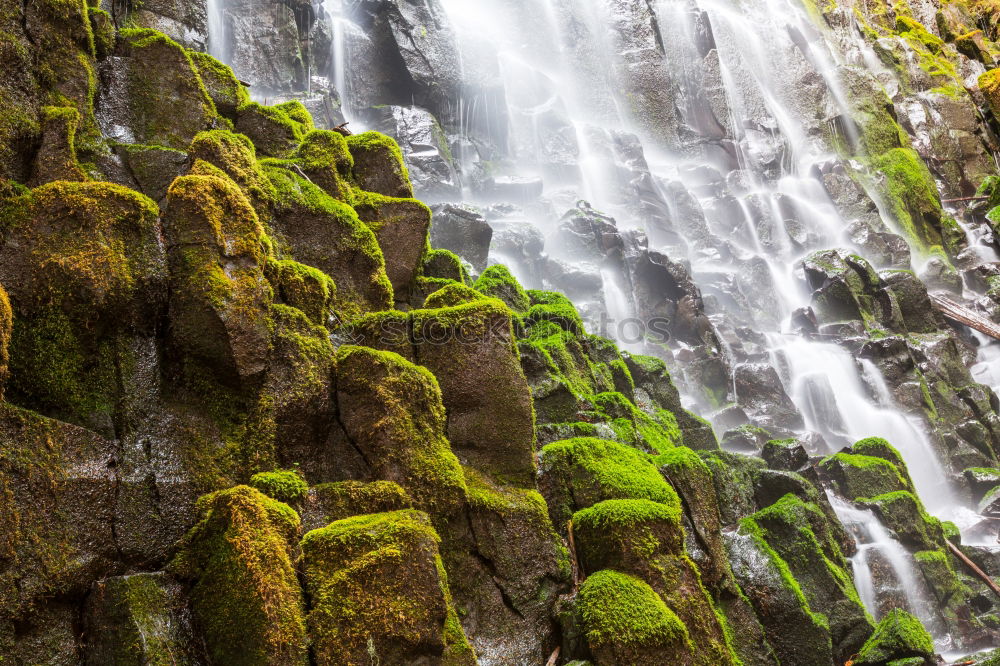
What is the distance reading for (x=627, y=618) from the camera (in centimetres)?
520

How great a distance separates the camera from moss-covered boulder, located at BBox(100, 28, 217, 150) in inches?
286

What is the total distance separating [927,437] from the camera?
18406 mm

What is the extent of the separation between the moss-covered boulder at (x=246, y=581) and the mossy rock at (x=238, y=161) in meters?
3.50

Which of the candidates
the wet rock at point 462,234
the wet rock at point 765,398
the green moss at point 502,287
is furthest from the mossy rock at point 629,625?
the wet rock at point 765,398

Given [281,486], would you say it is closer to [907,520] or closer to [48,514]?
[48,514]

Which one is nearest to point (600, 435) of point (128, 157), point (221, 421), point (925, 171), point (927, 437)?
point (221, 421)

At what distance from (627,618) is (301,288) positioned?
396cm

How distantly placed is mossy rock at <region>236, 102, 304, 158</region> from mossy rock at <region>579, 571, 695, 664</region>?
6.35 meters

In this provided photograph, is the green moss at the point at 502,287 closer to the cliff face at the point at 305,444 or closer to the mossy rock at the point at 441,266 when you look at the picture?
the cliff face at the point at 305,444

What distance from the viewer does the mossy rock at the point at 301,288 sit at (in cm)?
600

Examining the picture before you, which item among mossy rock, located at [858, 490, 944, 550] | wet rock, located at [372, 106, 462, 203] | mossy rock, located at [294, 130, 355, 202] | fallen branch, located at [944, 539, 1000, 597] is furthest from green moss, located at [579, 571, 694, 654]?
wet rock, located at [372, 106, 462, 203]

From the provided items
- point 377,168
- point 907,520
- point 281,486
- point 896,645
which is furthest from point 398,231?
point 907,520

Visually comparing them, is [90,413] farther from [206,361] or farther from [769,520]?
[769,520]

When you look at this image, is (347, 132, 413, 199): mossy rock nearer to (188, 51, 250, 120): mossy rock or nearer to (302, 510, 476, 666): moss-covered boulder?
(188, 51, 250, 120): mossy rock
